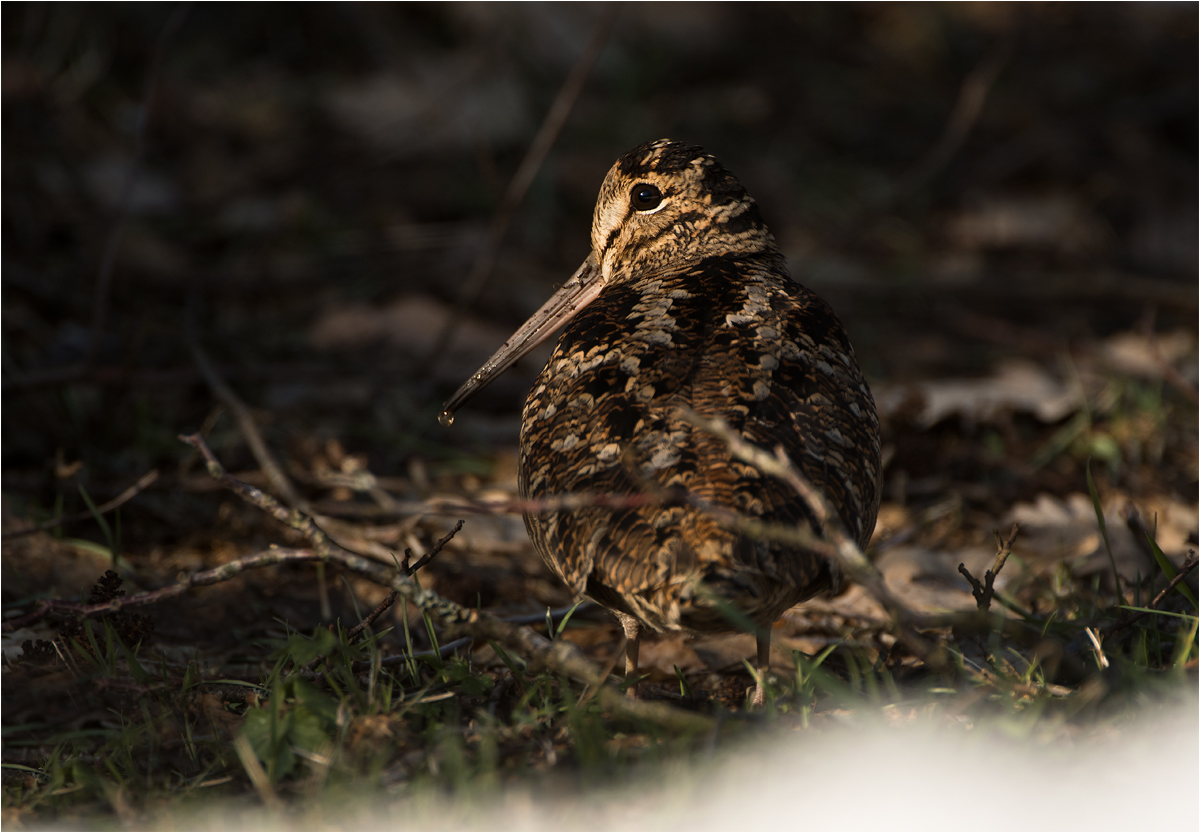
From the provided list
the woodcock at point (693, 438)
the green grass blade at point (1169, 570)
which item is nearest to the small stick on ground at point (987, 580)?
the woodcock at point (693, 438)

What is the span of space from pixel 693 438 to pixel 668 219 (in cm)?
135

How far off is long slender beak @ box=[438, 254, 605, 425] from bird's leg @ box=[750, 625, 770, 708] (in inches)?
48.2

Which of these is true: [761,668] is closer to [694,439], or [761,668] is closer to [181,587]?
[694,439]

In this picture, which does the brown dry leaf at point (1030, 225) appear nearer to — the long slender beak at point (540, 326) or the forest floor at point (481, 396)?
the forest floor at point (481, 396)

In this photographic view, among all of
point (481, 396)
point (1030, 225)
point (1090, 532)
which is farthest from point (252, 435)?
point (1030, 225)

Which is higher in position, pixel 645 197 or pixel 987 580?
pixel 645 197

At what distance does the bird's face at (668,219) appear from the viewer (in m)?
3.67

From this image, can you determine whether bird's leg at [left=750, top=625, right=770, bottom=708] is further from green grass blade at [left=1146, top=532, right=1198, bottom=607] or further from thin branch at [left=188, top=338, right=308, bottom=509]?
thin branch at [left=188, top=338, right=308, bottom=509]

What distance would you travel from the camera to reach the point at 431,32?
28.8 feet

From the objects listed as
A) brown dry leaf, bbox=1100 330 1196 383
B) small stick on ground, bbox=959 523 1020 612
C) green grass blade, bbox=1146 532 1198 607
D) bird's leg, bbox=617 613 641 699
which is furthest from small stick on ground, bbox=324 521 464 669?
brown dry leaf, bbox=1100 330 1196 383

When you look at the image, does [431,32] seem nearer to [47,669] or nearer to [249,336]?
[249,336]

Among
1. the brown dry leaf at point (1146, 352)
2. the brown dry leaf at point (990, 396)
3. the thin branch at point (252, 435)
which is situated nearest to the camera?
the thin branch at point (252, 435)

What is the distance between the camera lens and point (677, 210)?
369 centimetres

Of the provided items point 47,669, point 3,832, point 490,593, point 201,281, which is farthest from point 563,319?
point 201,281
